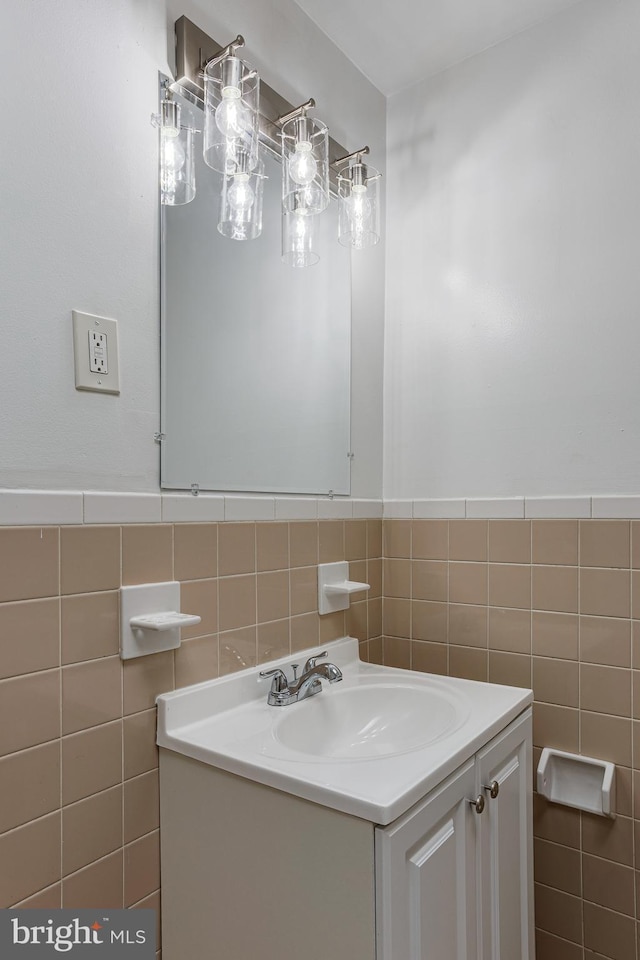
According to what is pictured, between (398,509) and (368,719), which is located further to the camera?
(398,509)

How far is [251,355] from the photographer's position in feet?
4.63

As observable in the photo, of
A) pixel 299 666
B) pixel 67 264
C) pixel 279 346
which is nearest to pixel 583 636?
pixel 299 666

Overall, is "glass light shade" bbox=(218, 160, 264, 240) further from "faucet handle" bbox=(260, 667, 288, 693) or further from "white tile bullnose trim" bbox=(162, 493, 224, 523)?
"faucet handle" bbox=(260, 667, 288, 693)

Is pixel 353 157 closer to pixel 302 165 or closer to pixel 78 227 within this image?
pixel 302 165

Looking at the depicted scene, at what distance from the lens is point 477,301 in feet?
5.60

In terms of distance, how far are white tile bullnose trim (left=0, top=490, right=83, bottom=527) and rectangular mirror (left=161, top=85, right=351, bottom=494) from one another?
21 centimetres

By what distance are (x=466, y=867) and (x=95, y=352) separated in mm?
1125

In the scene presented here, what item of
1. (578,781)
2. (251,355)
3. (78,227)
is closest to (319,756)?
(578,781)

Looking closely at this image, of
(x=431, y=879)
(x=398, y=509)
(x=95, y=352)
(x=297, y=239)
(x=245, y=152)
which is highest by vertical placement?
(x=245, y=152)

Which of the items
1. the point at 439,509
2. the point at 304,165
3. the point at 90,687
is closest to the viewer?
the point at 90,687

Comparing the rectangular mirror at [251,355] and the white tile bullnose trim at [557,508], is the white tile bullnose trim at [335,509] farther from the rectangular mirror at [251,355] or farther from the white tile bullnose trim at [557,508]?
the white tile bullnose trim at [557,508]

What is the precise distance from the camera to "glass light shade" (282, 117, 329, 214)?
1383mm

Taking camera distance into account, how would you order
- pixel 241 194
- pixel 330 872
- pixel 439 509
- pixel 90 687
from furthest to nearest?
1. pixel 439 509
2. pixel 241 194
3. pixel 90 687
4. pixel 330 872

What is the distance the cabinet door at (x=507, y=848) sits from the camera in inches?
45.9
